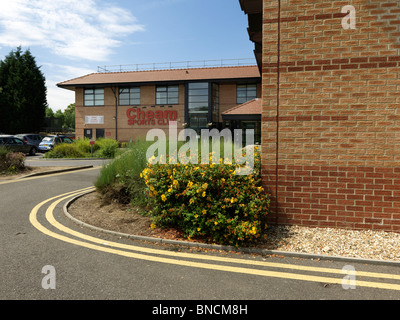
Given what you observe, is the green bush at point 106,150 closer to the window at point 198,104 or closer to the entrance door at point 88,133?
the window at point 198,104

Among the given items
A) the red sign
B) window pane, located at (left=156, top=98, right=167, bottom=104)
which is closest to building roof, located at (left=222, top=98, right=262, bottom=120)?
the red sign

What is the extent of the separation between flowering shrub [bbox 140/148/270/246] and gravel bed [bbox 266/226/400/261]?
1.20 feet

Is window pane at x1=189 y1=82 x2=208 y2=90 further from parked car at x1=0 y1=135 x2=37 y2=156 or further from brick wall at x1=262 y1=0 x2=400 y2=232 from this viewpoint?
brick wall at x1=262 y1=0 x2=400 y2=232

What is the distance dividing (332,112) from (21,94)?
48681 millimetres

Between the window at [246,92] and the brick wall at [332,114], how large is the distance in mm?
30745

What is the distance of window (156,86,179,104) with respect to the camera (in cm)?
3781

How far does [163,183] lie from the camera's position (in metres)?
5.25

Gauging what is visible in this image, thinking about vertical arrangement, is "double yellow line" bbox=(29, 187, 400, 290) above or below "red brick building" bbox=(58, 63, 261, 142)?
below

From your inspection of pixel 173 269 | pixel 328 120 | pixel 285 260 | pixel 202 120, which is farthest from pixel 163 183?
pixel 202 120

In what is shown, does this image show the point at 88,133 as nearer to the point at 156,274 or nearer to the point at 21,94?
the point at 21,94

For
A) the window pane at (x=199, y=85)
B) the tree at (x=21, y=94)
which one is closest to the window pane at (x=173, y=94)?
the window pane at (x=199, y=85)

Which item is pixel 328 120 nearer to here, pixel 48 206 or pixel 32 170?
pixel 48 206

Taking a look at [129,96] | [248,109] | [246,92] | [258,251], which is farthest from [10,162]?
[246,92]
